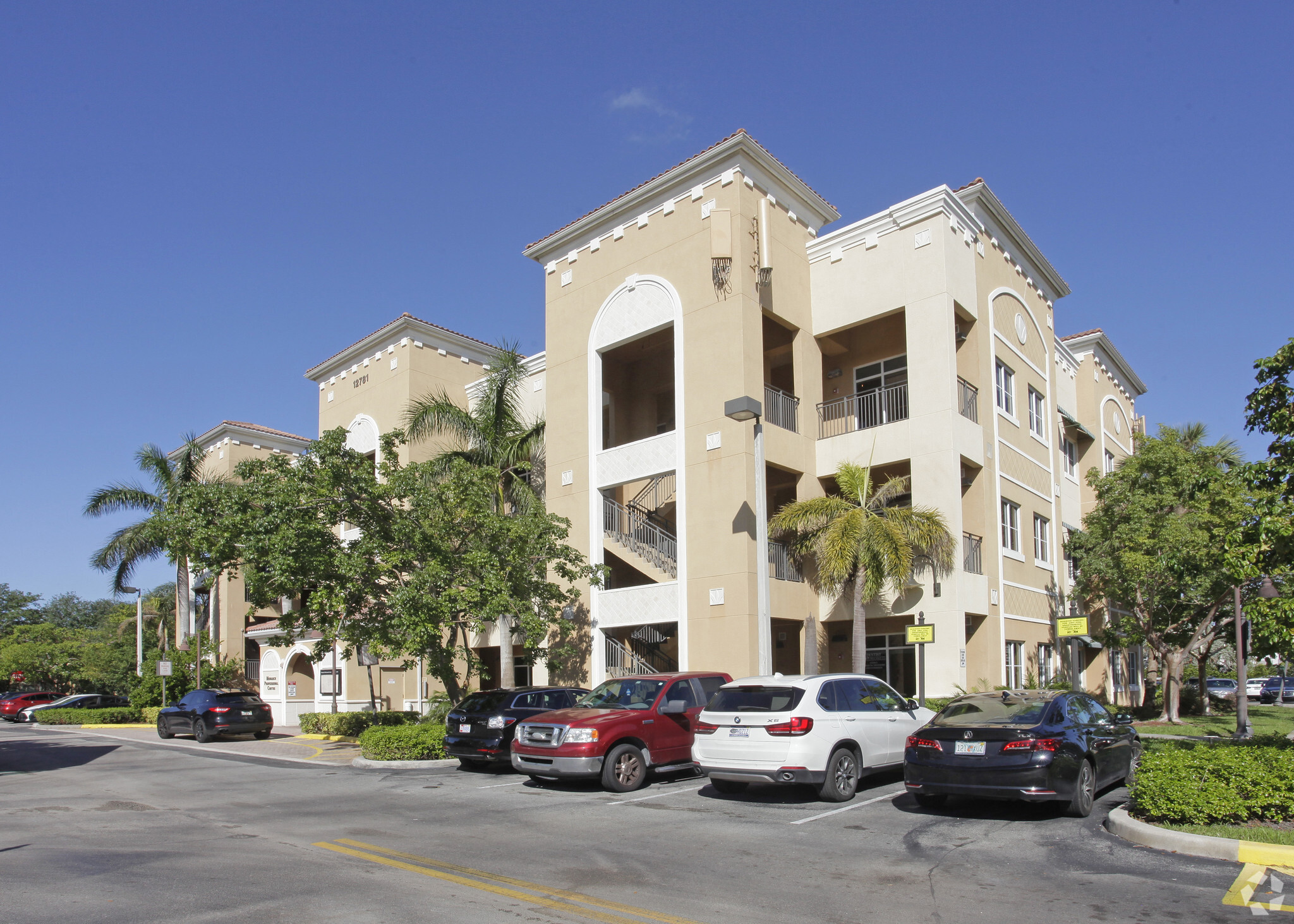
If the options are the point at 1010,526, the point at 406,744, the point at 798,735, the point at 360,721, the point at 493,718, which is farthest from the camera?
the point at 360,721

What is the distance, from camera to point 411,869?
28.3 feet

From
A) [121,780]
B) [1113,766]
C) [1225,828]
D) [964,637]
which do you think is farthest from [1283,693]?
[121,780]

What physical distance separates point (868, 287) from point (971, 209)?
136 inches

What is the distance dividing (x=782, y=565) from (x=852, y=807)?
34.8ft

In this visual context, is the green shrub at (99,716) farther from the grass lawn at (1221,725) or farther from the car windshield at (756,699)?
the grass lawn at (1221,725)

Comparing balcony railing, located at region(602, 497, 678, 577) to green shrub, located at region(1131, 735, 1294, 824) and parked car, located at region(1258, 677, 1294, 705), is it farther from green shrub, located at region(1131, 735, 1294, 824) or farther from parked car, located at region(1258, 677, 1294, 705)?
parked car, located at region(1258, 677, 1294, 705)

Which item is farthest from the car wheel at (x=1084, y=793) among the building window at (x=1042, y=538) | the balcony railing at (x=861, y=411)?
the building window at (x=1042, y=538)

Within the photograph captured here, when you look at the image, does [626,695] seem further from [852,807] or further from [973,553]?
[973,553]

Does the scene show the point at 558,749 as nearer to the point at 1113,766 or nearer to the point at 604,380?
the point at 1113,766

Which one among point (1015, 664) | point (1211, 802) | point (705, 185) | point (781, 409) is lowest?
point (1015, 664)

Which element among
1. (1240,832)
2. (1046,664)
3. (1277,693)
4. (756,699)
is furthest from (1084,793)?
(1277,693)

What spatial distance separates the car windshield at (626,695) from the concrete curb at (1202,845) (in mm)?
6890

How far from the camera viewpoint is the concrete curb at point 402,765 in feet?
60.3

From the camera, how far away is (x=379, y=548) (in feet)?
68.4
